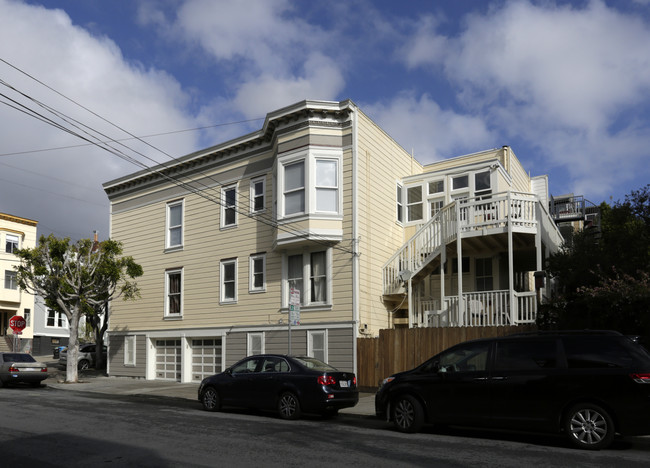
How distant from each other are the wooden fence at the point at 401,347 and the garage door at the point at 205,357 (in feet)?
22.5

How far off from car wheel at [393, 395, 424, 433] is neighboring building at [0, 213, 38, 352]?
140 ft

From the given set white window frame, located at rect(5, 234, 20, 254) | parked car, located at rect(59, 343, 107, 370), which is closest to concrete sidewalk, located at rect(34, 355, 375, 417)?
parked car, located at rect(59, 343, 107, 370)

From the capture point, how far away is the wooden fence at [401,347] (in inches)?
658

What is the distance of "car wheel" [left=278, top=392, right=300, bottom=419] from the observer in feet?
42.1

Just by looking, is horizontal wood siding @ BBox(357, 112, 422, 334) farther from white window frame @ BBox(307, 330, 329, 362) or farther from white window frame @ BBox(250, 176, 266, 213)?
white window frame @ BBox(250, 176, 266, 213)

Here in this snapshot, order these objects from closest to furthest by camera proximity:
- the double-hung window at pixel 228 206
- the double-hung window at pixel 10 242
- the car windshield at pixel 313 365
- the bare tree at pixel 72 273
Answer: the car windshield at pixel 313 365 < the bare tree at pixel 72 273 < the double-hung window at pixel 228 206 < the double-hung window at pixel 10 242

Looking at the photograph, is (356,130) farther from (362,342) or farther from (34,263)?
(34,263)

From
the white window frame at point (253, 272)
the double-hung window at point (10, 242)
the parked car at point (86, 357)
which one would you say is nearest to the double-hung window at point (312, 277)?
the white window frame at point (253, 272)

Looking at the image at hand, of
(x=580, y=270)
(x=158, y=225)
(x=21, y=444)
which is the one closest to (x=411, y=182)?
(x=580, y=270)

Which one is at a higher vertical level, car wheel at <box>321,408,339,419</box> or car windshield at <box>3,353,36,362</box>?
car windshield at <box>3,353,36,362</box>

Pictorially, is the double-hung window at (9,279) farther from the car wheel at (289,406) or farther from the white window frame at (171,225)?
the car wheel at (289,406)

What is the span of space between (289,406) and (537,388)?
18.0ft

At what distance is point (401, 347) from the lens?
58.2 feet

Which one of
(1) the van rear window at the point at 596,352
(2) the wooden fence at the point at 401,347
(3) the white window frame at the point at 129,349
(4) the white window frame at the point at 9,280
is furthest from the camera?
(4) the white window frame at the point at 9,280
